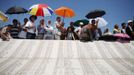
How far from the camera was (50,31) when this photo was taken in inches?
480

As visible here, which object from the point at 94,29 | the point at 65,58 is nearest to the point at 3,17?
the point at 94,29

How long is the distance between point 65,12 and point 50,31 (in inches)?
74.1

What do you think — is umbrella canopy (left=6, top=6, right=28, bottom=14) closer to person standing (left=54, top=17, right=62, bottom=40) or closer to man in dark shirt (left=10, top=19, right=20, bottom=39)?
man in dark shirt (left=10, top=19, right=20, bottom=39)

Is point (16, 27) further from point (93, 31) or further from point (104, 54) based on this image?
point (104, 54)

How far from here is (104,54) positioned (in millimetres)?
10242

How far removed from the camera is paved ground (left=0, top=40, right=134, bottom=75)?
311 inches

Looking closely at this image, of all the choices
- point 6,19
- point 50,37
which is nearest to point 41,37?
point 50,37

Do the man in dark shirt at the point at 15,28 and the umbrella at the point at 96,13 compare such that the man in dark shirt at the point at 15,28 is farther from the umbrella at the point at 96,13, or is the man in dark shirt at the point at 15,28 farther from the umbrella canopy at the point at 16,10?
the umbrella at the point at 96,13

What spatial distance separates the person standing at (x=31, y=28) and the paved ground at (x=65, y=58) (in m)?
0.67

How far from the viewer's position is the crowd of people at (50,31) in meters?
11.5

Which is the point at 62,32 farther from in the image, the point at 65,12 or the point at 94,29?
the point at 94,29

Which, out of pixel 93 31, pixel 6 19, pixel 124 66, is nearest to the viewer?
pixel 124 66

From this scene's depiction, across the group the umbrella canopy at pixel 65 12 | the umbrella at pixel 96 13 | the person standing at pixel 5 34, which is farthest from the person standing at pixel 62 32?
the person standing at pixel 5 34

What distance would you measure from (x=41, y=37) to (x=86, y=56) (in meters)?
3.15
